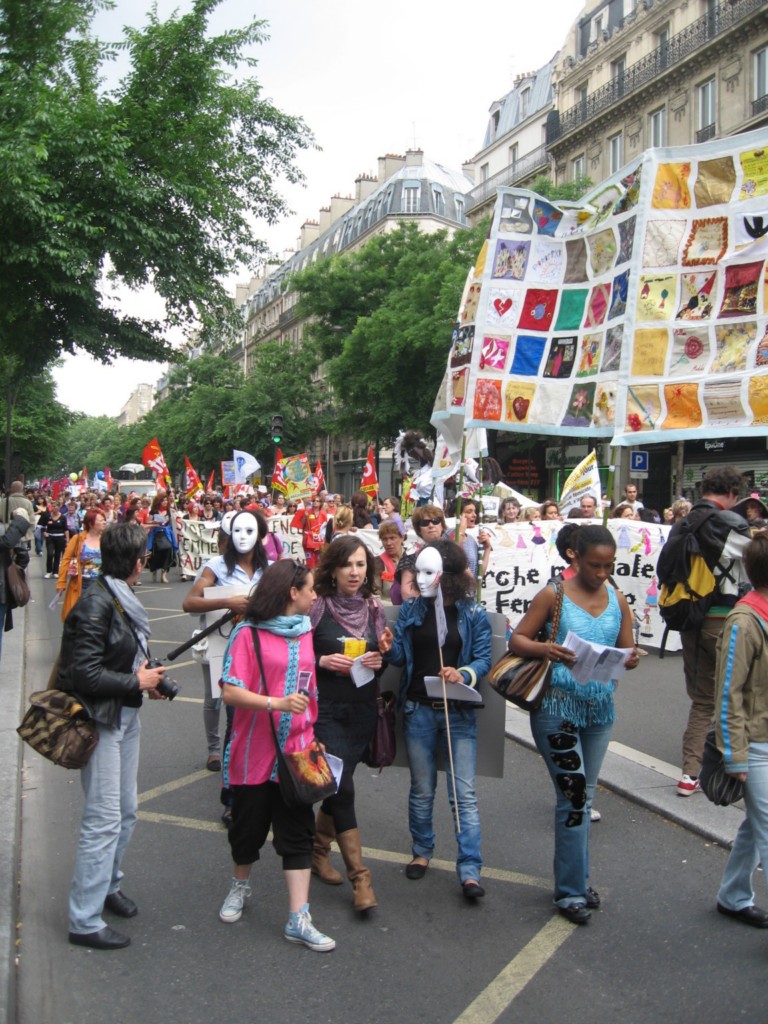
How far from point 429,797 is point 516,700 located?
29.7 inches

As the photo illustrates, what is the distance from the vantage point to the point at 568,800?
390 cm

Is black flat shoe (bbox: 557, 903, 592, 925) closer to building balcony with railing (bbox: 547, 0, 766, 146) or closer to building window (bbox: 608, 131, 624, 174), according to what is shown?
building balcony with railing (bbox: 547, 0, 766, 146)

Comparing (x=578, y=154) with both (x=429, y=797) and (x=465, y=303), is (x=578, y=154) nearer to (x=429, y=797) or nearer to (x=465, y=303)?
(x=465, y=303)

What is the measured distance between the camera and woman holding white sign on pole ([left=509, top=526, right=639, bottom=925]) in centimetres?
389

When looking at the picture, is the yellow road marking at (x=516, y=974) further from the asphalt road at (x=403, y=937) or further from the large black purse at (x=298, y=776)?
the large black purse at (x=298, y=776)

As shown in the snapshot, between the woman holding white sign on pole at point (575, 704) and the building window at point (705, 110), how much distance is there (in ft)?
89.3

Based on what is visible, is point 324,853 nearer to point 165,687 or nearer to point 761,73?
point 165,687

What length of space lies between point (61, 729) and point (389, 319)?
3043 cm

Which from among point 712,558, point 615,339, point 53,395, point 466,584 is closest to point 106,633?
point 466,584

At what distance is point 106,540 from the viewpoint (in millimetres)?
3828

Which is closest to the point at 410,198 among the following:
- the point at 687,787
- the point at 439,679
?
the point at 687,787

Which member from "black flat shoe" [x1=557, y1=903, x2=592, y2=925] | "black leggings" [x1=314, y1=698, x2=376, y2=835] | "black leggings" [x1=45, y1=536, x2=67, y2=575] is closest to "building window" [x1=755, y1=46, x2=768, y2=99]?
"black leggings" [x1=45, y1=536, x2=67, y2=575]

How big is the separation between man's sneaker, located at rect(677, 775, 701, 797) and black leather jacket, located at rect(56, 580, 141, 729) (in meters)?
3.28

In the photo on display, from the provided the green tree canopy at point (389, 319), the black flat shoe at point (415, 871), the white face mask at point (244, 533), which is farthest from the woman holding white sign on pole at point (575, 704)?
the green tree canopy at point (389, 319)
